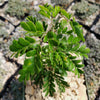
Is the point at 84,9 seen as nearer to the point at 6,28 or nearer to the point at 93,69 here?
the point at 93,69

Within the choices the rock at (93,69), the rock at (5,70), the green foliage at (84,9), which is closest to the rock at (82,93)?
the rock at (93,69)

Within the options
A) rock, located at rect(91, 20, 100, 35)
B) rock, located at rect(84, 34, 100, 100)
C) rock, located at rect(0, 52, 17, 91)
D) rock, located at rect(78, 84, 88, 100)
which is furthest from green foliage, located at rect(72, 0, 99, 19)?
rock, located at rect(0, 52, 17, 91)

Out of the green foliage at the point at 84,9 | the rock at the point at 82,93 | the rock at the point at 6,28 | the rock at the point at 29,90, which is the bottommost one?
the rock at the point at 82,93

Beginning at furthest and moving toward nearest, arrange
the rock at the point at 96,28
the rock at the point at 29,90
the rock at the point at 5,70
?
the rock at the point at 96,28, the rock at the point at 5,70, the rock at the point at 29,90

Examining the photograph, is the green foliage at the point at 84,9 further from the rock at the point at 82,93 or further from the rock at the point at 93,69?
the rock at the point at 82,93

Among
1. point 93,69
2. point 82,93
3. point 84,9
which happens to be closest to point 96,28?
point 84,9

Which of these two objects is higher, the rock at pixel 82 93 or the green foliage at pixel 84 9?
the green foliage at pixel 84 9

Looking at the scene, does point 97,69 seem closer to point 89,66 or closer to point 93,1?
point 89,66

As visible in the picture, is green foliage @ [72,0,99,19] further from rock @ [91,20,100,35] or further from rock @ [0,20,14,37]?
rock @ [0,20,14,37]

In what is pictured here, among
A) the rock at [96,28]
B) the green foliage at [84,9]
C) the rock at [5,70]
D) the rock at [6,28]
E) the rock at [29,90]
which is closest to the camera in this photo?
the rock at [29,90]
